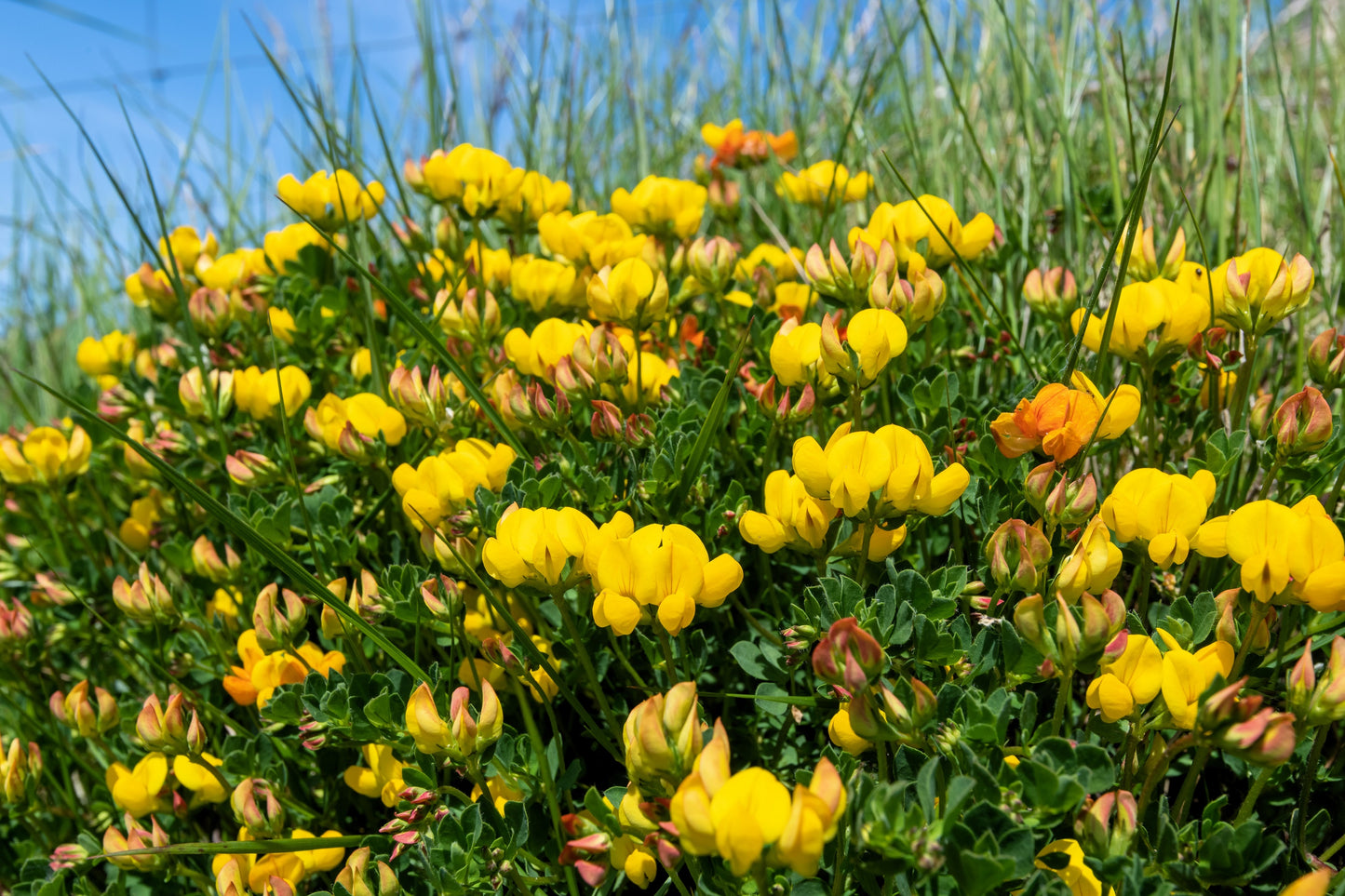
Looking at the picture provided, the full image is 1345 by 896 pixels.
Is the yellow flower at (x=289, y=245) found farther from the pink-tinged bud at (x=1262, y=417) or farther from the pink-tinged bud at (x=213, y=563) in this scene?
the pink-tinged bud at (x=1262, y=417)

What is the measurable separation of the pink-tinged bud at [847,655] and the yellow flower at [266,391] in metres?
Result: 1.56

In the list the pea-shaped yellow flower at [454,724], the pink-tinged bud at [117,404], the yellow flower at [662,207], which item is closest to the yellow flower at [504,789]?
the pea-shaped yellow flower at [454,724]

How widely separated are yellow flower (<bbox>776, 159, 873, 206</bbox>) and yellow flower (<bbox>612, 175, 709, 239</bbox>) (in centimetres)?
39

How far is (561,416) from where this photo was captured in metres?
1.74

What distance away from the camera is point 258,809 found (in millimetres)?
1566

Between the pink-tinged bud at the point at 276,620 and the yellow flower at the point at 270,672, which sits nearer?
the pink-tinged bud at the point at 276,620

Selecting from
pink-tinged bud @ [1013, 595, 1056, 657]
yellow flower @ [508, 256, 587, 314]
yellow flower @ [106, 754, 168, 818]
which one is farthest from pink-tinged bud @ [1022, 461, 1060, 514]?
yellow flower @ [106, 754, 168, 818]

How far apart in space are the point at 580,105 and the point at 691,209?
2784mm

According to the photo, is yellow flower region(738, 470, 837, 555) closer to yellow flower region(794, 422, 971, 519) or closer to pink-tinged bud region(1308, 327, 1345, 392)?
yellow flower region(794, 422, 971, 519)

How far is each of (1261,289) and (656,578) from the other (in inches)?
46.2

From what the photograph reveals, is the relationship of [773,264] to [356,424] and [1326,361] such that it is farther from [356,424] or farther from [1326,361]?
[1326,361]

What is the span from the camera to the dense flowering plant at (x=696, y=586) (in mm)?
1126

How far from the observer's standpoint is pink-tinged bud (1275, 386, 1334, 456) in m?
1.40

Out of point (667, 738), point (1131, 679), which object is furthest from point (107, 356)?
point (1131, 679)
